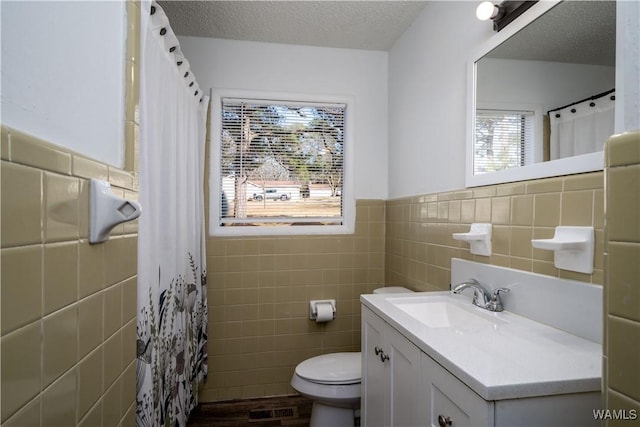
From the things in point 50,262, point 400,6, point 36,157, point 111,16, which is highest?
point 400,6

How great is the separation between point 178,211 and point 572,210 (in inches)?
64.3

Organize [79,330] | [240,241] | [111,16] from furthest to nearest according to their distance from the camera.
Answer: [240,241]
[111,16]
[79,330]

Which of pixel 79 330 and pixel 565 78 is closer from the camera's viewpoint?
pixel 79 330

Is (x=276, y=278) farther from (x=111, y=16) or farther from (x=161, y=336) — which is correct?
(x=111, y=16)

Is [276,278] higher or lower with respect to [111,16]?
lower

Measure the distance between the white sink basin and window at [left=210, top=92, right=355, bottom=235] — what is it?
1053 millimetres

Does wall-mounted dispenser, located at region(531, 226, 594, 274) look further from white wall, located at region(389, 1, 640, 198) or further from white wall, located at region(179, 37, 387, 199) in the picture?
white wall, located at region(179, 37, 387, 199)

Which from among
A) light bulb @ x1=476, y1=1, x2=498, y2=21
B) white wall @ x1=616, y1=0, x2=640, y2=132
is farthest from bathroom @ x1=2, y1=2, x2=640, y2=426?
light bulb @ x1=476, y1=1, x2=498, y2=21

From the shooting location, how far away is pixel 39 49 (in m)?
0.55

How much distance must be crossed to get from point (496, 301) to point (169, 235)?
1.41 metres

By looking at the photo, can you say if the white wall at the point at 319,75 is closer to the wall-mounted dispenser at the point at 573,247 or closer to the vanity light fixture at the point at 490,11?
the vanity light fixture at the point at 490,11

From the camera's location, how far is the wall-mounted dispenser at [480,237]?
4.49 feet

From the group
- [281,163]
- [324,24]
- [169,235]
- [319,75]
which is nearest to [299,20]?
[324,24]

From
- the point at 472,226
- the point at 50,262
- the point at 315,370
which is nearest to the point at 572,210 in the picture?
the point at 472,226
